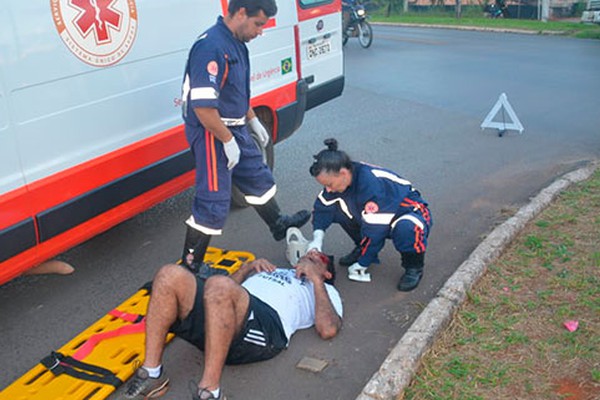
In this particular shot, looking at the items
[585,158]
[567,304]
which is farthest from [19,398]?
[585,158]

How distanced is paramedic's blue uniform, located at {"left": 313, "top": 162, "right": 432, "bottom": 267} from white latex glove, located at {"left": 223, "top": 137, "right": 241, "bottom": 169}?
1.99 feet

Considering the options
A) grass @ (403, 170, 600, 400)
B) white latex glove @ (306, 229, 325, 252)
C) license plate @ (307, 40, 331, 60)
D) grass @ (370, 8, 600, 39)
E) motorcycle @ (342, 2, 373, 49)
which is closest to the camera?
grass @ (403, 170, 600, 400)

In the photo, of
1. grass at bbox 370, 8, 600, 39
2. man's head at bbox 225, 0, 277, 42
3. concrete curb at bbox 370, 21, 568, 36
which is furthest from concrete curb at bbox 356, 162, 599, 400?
concrete curb at bbox 370, 21, 568, 36

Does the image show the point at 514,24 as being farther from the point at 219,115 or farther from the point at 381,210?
the point at 219,115

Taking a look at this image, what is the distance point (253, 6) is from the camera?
3947 mm

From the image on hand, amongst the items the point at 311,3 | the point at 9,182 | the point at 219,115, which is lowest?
the point at 9,182

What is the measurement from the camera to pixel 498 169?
661 centimetres

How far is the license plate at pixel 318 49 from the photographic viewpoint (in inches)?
233

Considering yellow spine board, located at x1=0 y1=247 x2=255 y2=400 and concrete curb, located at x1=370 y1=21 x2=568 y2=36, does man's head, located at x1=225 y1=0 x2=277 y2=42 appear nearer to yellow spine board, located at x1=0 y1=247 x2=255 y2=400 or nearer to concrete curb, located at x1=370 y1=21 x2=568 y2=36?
yellow spine board, located at x1=0 y1=247 x2=255 y2=400

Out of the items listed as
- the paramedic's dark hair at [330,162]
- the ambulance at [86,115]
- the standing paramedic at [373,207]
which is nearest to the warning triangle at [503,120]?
the ambulance at [86,115]

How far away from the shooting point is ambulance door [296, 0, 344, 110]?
19.0 feet

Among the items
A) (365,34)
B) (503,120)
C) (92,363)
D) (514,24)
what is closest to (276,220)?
(92,363)

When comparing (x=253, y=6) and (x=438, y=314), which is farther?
(x=253, y=6)

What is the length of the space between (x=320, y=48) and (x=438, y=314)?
316 cm
